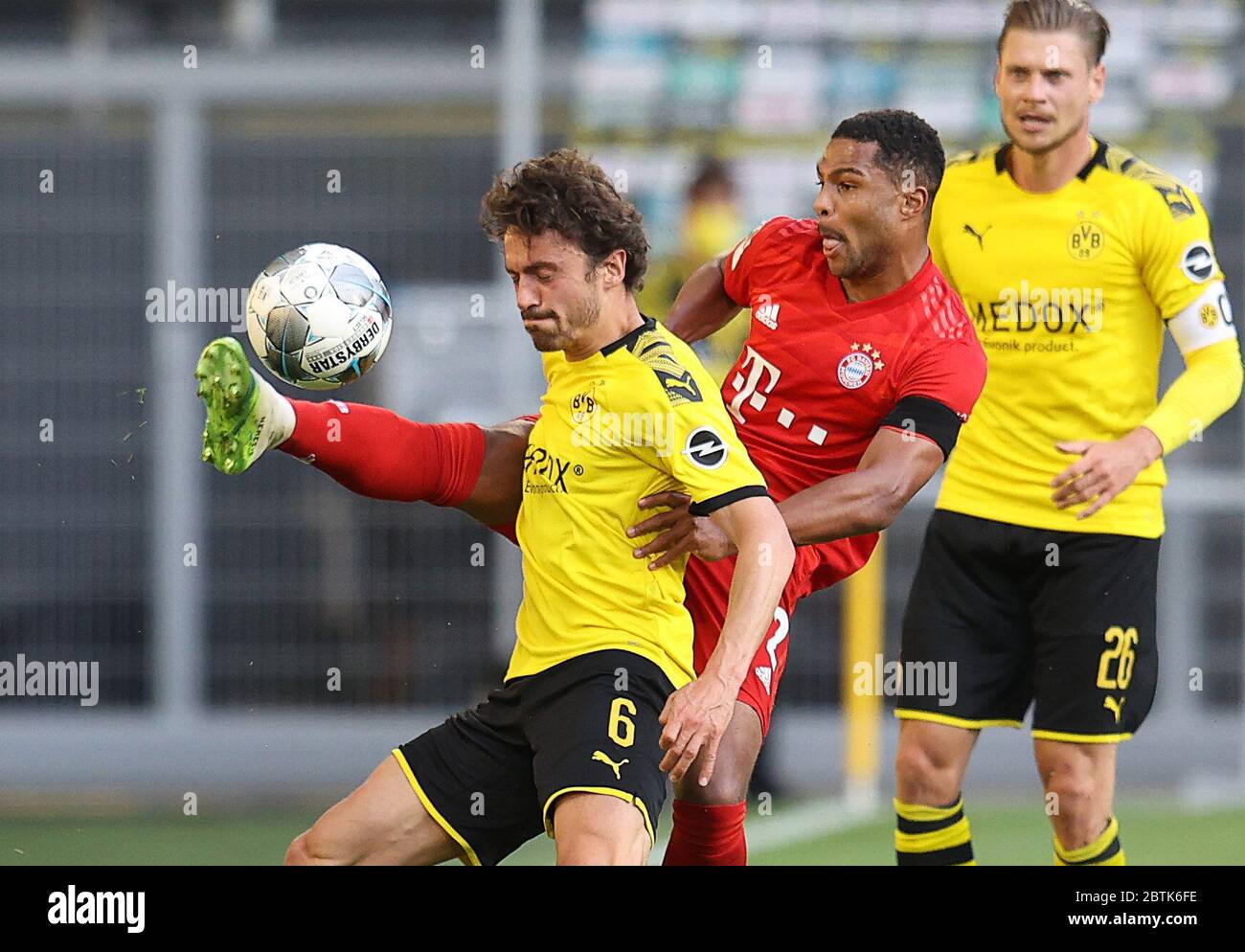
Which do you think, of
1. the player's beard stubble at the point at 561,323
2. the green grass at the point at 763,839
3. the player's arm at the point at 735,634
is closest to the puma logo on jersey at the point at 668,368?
the player's beard stubble at the point at 561,323

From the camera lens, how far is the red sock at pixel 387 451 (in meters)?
4.39

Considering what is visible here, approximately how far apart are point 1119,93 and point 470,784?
5.39 m

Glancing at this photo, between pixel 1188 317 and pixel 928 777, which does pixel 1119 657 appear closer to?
pixel 928 777

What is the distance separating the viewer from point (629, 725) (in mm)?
4109

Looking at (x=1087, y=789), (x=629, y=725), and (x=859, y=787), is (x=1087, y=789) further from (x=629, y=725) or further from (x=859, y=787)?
(x=859, y=787)

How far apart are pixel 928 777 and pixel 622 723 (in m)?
A: 1.35

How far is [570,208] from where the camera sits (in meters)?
4.24

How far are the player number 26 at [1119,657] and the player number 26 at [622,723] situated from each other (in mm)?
1559

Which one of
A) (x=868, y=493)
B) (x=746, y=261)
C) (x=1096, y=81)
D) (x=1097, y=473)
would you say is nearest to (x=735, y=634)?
(x=868, y=493)

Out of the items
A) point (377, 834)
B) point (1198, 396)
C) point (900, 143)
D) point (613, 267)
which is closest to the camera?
point (377, 834)

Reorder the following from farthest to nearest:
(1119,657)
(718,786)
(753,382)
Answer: (1119,657), (753,382), (718,786)

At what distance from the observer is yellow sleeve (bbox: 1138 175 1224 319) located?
198 inches

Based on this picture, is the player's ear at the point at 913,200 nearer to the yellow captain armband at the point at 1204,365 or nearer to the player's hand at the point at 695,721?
the yellow captain armband at the point at 1204,365

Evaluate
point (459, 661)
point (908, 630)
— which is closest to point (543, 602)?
point (908, 630)
